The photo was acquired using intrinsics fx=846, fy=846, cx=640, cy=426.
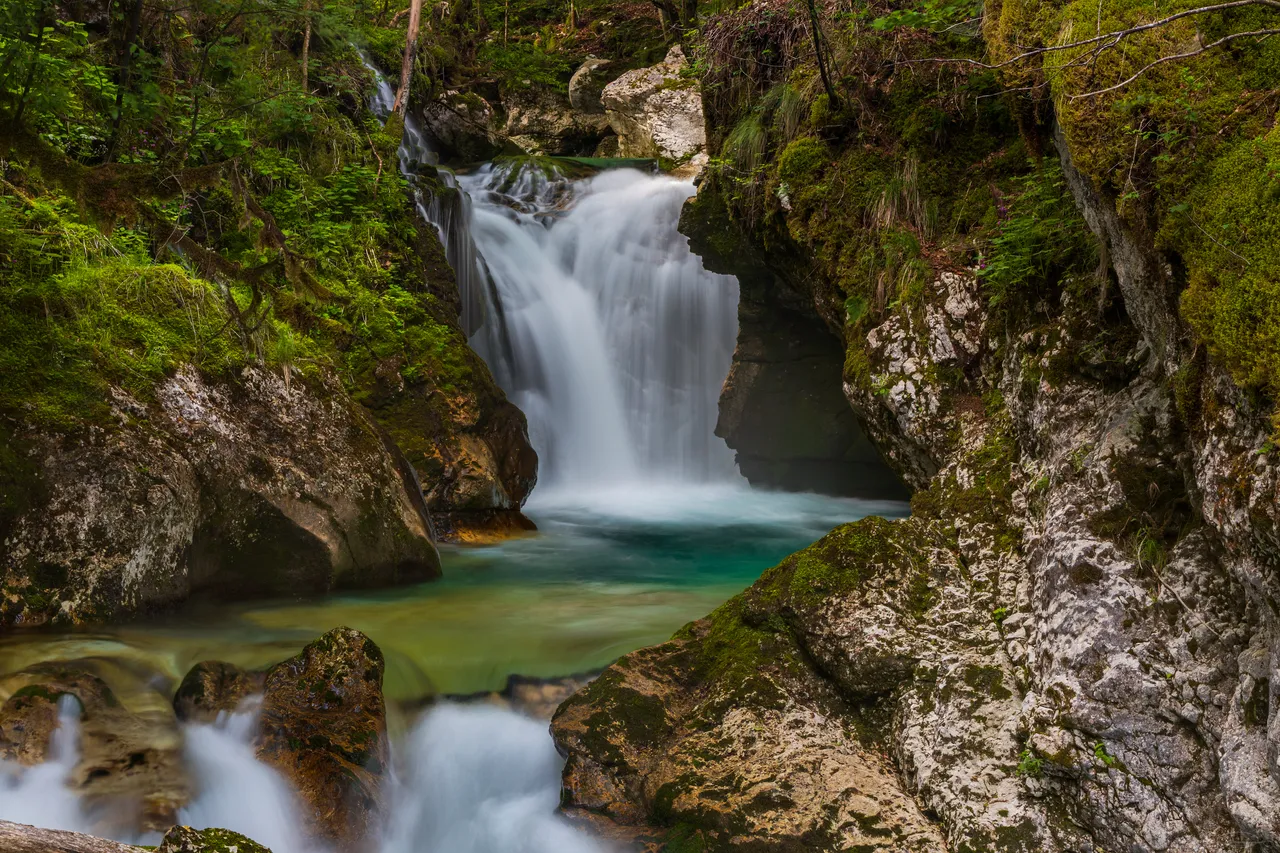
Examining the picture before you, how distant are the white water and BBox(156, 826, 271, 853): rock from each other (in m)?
1.07

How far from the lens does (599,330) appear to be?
519 inches

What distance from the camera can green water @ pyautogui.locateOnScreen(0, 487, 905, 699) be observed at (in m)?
4.77

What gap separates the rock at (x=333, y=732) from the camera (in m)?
4.02

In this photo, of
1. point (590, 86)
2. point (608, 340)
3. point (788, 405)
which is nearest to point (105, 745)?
point (788, 405)

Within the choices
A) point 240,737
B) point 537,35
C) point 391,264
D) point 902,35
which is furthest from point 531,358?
point 537,35

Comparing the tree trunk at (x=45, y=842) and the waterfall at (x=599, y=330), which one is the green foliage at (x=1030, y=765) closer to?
the tree trunk at (x=45, y=842)

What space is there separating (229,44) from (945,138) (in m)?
7.08

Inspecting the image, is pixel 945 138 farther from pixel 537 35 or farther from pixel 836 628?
pixel 537 35

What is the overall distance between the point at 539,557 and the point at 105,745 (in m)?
4.68

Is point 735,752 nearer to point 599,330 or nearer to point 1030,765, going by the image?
point 1030,765

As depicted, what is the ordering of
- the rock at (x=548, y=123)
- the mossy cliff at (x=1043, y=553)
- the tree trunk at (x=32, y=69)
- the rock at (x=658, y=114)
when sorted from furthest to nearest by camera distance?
the rock at (x=548, y=123)
the rock at (x=658, y=114)
the tree trunk at (x=32, y=69)
the mossy cliff at (x=1043, y=553)

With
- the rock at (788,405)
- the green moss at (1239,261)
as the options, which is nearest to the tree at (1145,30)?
the green moss at (1239,261)

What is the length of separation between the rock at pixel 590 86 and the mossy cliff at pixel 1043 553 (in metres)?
15.6

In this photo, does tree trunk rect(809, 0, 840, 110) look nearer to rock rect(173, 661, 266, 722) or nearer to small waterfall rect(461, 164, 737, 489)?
rock rect(173, 661, 266, 722)
